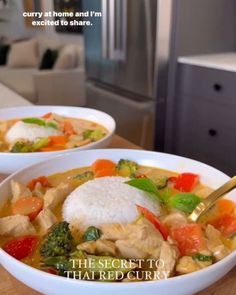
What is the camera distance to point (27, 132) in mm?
1174

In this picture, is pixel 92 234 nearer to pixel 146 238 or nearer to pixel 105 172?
pixel 146 238

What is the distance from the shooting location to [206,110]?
8.77 ft

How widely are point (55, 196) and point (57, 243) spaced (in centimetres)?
18

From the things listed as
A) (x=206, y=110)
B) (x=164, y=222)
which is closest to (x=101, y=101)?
(x=206, y=110)

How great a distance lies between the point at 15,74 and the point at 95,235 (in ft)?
9.60

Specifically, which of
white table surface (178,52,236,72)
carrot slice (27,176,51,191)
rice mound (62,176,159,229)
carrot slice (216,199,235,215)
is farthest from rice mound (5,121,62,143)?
white table surface (178,52,236,72)

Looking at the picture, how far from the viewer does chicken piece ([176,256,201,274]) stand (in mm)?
544

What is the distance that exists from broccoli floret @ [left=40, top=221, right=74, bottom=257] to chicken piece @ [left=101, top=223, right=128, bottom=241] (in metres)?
0.06

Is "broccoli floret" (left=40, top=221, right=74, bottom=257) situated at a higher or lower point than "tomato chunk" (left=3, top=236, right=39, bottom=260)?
higher

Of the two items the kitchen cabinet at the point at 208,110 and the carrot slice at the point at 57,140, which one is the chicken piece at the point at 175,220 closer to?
the carrot slice at the point at 57,140

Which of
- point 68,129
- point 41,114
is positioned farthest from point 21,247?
point 41,114

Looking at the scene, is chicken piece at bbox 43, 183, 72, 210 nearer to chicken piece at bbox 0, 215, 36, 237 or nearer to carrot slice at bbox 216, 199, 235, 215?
chicken piece at bbox 0, 215, 36, 237

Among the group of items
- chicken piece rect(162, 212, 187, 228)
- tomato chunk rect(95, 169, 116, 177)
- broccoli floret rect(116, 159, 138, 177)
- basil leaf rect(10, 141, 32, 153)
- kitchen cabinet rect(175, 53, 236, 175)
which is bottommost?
kitchen cabinet rect(175, 53, 236, 175)

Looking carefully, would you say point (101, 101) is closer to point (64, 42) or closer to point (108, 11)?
point (64, 42)
